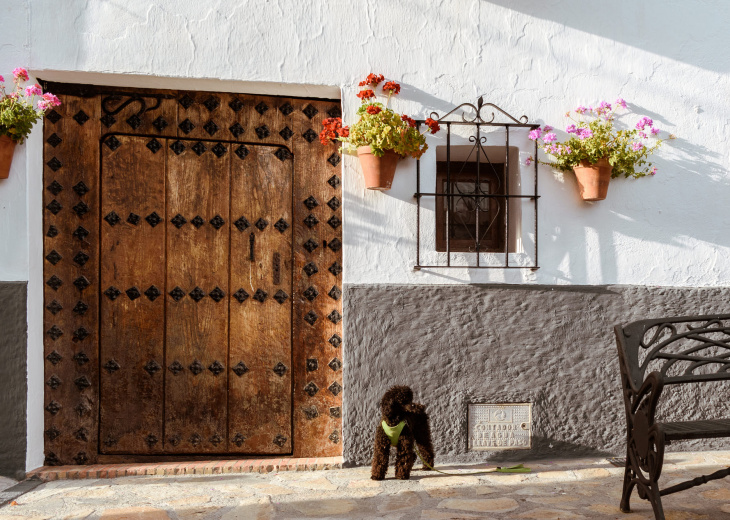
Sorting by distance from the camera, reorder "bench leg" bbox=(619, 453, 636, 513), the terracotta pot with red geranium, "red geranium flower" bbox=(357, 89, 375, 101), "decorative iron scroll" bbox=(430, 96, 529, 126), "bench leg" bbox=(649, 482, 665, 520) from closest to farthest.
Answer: "bench leg" bbox=(649, 482, 665, 520)
"bench leg" bbox=(619, 453, 636, 513)
the terracotta pot with red geranium
"red geranium flower" bbox=(357, 89, 375, 101)
"decorative iron scroll" bbox=(430, 96, 529, 126)

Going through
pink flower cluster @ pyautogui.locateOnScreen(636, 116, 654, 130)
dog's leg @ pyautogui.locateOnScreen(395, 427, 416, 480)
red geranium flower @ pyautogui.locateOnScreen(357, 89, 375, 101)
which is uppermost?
red geranium flower @ pyautogui.locateOnScreen(357, 89, 375, 101)

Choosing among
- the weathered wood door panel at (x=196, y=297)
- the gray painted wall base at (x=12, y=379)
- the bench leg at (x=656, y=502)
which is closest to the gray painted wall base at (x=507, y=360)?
the weathered wood door panel at (x=196, y=297)

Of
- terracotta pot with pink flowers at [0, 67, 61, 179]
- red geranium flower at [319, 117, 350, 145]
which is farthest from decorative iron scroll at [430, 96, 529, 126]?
terracotta pot with pink flowers at [0, 67, 61, 179]

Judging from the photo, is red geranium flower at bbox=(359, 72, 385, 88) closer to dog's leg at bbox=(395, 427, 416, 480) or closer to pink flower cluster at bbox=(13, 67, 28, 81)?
pink flower cluster at bbox=(13, 67, 28, 81)

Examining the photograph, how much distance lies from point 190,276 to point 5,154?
1.25 metres

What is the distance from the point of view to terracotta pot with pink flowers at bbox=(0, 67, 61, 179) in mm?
3461

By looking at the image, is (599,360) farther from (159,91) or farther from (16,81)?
(16,81)

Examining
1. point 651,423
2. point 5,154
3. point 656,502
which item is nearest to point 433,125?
point 651,423

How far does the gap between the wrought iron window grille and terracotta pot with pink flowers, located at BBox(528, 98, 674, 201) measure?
16 centimetres

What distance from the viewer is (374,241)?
13.0ft

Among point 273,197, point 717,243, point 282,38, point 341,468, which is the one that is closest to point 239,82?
point 282,38

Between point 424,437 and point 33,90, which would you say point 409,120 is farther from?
point 33,90

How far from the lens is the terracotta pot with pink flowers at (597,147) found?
3.93m

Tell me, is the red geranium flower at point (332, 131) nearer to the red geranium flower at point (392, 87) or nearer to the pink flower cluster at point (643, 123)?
the red geranium flower at point (392, 87)
